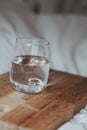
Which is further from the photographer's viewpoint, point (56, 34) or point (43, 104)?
point (56, 34)

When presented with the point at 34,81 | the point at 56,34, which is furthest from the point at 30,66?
the point at 56,34

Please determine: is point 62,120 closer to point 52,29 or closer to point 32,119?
point 32,119

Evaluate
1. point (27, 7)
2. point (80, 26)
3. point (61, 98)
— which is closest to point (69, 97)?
point (61, 98)

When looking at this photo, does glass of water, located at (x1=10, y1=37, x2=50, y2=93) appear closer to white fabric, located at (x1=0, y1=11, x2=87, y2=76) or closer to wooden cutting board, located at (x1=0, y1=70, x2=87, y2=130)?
wooden cutting board, located at (x1=0, y1=70, x2=87, y2=130)

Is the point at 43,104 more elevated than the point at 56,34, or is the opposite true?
the point at 56,34

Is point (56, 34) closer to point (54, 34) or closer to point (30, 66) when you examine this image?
point (54, 34)
